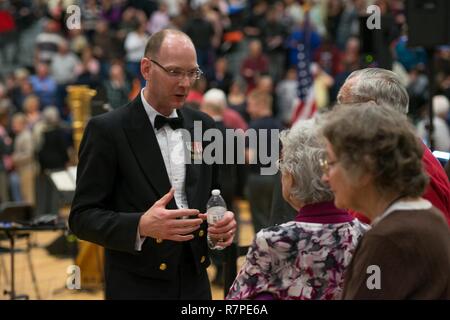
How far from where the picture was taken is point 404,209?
238 centimetres

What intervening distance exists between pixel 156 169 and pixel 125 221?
0.30 meters

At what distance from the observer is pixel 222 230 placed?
3.55 m

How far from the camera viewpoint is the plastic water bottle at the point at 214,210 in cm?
355

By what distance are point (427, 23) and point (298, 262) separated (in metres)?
5.18

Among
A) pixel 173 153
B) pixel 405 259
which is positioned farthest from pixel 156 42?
pixel 405 259

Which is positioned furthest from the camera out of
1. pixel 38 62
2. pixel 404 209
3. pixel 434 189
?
pixel 38 62

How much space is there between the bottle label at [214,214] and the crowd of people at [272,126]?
0.13ft

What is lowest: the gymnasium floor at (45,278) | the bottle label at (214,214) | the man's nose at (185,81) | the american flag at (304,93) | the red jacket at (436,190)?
the gymnasium floor at (45,278)

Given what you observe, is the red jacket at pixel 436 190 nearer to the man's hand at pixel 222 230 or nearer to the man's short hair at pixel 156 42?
the man's hand at pixel 222 230

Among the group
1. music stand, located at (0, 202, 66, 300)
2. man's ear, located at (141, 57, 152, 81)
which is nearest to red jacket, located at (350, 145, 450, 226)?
man's ear, located at (141, 57, 152, 81)

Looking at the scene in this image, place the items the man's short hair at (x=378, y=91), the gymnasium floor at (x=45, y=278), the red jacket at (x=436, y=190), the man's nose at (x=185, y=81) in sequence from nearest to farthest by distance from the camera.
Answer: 1. the red jacket at (x=436, y=190)
2. the man's short hair at (x=378, y=91)
3. the man's nose at (x=185, y=81)
4. the gymnasium floor at (x=45, y=278)

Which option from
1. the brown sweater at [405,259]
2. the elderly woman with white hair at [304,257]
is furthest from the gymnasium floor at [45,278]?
the brown sweater at [405,259]
